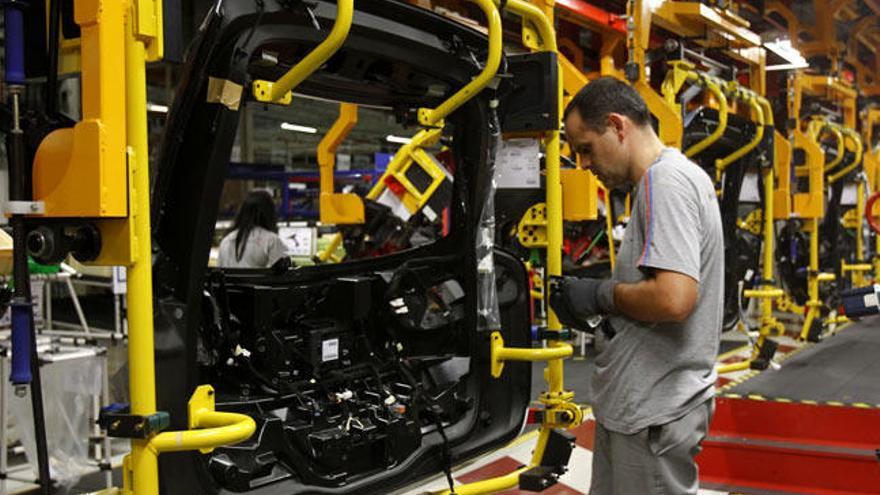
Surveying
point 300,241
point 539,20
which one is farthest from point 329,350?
point 300,241

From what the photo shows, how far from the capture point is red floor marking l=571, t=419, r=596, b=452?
18.8ft

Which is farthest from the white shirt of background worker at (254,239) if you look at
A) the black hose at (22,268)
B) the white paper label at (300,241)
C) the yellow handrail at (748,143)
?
the white paper label at (300,241)

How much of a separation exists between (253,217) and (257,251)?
0.24m

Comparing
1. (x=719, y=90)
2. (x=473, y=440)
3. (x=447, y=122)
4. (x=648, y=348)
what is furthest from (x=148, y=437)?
(x=719, y=90)

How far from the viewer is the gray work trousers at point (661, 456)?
8.61ft

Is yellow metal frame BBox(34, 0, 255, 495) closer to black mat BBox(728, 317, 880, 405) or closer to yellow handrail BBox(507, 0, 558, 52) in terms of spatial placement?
yellow handrail BBox(507, 0, 558, 52)

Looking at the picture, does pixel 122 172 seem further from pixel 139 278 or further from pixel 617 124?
pixel 617 124

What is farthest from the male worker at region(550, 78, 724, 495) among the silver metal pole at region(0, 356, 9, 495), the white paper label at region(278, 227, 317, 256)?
the white paper label at region(278, 227, 317, 256)

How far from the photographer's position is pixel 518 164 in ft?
13.2

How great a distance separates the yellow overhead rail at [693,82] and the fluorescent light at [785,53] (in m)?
2.05

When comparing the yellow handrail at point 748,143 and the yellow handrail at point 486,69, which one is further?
the yellow handrail at point 748,143

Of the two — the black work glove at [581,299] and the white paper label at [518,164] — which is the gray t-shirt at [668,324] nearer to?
the black work glove at [581,299]

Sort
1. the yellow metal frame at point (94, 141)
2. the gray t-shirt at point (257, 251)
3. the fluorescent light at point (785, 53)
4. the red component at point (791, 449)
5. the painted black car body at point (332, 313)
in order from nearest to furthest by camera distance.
Answer: the yellow metal frame at point (94, 141)
the painted black car body at point (332, 313)
the red component at point (791, 449)
the gray t-shirt at point (257, 251)
the fluorescent light at point (785, 53)

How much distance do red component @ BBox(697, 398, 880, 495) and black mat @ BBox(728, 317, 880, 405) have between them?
0.18m
